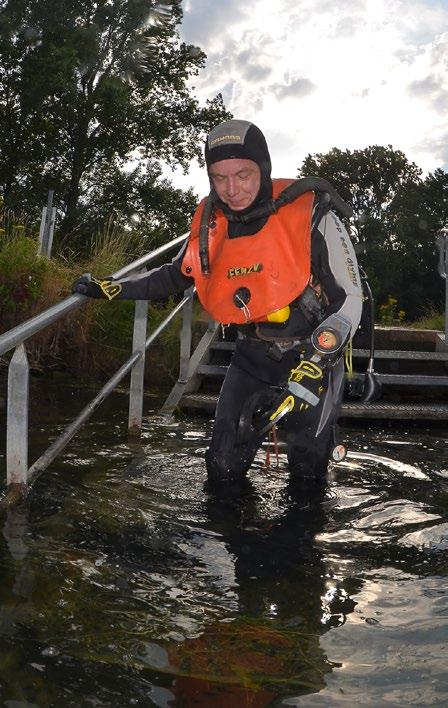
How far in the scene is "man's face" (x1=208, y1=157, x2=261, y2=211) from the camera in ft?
14.3

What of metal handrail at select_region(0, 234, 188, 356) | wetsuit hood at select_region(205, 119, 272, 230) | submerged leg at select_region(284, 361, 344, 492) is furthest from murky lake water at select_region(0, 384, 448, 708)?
wetsuit hood at select_region(205, 119, 272, 230)

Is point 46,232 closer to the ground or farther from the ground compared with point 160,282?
farther from the ground

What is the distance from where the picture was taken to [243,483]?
4777 millimetres

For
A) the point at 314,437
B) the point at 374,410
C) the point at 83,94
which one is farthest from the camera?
the point at 83,94

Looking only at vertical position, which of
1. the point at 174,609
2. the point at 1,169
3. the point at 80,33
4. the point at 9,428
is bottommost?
the point at 174,609

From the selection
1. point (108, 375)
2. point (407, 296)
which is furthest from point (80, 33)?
point (108, 375)

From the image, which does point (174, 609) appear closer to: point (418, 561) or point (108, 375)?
point (418, 561)

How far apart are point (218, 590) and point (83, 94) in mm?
25084

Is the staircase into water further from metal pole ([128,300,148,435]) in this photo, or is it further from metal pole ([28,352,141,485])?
metal pole ([28,352,141,485])

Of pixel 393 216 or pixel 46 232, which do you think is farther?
pixel 393 216

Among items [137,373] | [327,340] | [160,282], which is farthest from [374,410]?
[327,340]

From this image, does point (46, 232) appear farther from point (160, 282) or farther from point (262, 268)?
point (262, 268)

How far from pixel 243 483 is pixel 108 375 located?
12.1ft

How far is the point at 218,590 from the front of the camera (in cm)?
318
